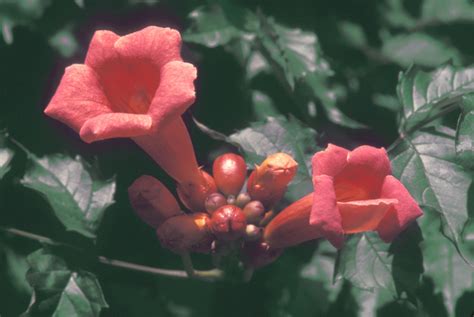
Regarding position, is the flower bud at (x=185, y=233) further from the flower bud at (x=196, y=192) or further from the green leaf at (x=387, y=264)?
the green leaf at (x=387, y=264)

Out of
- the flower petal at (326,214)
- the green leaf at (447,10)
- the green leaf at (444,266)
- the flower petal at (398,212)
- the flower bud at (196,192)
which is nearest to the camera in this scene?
the flower petal at (326,214)

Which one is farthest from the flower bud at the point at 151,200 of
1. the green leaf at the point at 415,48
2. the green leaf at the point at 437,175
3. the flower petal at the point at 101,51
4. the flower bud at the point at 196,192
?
the green leaf at the point at 415,48

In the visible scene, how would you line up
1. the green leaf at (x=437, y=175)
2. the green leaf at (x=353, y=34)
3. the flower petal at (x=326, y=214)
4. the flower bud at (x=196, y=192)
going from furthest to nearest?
the green leaf at (x=353, y=34) → the flower bud at (x=196, y=192) → the green leaf at (x=437, y=175) → the flower petal at (x=326, y=214)

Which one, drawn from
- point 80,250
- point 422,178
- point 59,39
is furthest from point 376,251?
point 59,39

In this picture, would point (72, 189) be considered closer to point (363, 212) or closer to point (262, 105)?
point (262, 105)

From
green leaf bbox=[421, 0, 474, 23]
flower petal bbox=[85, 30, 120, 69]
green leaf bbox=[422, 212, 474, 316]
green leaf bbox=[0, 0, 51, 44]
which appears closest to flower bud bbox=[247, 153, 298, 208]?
flower petal bbox=[85, 30, 120, 69]
